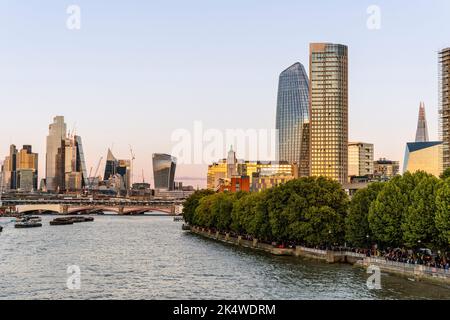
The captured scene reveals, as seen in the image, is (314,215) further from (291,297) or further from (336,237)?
(291,297)

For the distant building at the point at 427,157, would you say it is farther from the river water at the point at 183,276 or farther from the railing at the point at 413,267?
the railing at the point at 413,267

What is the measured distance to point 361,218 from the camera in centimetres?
7900

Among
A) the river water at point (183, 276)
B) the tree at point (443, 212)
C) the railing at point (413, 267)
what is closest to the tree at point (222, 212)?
the river water at point (183, 276)

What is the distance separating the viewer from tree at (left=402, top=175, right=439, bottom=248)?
210ft

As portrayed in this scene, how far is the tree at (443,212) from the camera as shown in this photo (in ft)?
196

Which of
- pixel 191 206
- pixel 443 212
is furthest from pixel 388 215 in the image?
pixel 191 206

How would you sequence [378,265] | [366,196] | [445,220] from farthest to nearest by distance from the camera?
[366,196]
[378,265]
[445,220]

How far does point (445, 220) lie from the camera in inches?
2363

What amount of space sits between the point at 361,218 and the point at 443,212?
19.1 m

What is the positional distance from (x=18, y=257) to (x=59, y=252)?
31.4 ft

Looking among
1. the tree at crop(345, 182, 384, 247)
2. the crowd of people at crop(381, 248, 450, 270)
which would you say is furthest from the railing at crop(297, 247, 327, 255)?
the crowd of people at crop(381, 248, 450, 270)

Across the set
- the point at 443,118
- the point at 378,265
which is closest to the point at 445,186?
the point at 378,265

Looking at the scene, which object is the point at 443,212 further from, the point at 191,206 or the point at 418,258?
the point at 191,206

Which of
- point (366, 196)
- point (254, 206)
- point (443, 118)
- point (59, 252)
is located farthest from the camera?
point (443, 118)
